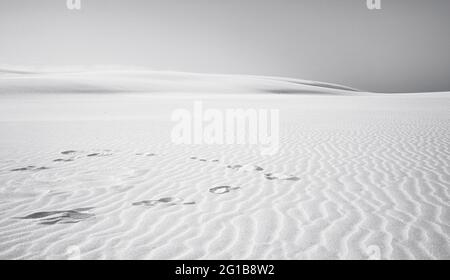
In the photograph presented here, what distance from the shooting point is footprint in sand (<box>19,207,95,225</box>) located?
4.14 metres

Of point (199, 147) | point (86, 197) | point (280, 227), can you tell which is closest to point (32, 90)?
point (199, 147)

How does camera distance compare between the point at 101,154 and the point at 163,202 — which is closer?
the point at 163,202

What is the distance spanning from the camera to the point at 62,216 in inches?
169

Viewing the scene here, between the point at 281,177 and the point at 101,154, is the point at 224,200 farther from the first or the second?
the point at 101,154

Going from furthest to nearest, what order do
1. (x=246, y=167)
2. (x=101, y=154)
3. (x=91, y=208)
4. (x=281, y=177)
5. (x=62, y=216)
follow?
(x=101, y=154) → (x=246, y=167) → (x=281, y=177) → (x=91, y=208) → (x=62, y=216)

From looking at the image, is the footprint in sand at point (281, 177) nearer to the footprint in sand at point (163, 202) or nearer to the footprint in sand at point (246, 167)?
the footprint in sand at point (246, 167)

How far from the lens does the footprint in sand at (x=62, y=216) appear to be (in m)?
4.14

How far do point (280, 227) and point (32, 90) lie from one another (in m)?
36.3

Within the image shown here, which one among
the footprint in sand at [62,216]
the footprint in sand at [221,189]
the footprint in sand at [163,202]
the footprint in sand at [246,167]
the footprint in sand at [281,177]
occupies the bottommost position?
the footprint in sand at [246,167]

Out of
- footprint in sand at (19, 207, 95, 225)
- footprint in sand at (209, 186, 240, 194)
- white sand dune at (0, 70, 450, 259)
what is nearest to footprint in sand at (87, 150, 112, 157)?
white sand dune at (0, 70, 450, 259)

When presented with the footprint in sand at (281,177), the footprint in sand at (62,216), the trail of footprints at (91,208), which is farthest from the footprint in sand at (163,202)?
the footprint in sand at (281,177)

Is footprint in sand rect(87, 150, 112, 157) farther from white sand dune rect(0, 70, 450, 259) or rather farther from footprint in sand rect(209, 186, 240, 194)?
footprint in sand rect(209, 186, 240, 194)

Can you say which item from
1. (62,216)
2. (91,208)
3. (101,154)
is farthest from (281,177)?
(101,154)

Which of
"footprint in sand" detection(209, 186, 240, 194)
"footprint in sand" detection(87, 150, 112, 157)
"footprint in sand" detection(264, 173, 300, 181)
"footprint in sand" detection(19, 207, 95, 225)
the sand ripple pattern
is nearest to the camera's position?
the sand ripple pattern
